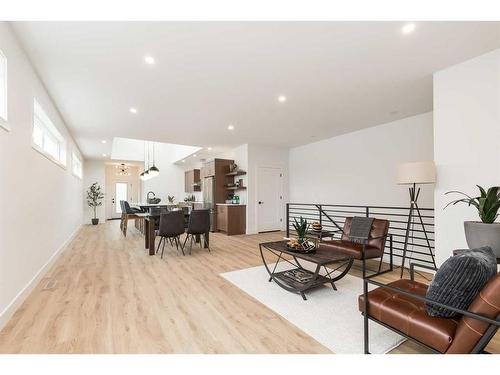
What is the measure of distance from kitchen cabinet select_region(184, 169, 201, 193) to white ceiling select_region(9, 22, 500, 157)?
16.9 ft

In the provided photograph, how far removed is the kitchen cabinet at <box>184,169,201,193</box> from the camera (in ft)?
32.9

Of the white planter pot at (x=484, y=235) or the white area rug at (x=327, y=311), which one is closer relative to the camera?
the white area rug at (x=327, y=311)

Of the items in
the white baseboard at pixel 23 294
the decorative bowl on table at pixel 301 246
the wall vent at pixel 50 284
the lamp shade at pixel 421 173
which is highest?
the lamp shade at pixel 421 173

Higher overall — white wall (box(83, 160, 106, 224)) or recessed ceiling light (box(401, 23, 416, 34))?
recessed ceiling light (box(401, 23, 416, 34))

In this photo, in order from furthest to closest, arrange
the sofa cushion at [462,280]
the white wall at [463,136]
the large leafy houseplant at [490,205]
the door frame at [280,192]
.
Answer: the door frame at [280,192], the white wall at [463,136], the large leafy houseplant at [490,205], the sofa cushion at [462,280]

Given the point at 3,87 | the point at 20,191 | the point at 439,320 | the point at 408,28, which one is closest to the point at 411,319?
the point at 439,320

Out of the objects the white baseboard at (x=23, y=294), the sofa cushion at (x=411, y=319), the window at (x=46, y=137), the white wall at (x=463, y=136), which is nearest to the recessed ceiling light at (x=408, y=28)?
the white wall at (x=463, y=136)

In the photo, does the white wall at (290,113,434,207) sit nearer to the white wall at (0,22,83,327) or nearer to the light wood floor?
the light wood floor

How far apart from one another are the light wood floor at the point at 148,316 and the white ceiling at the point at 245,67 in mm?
2721

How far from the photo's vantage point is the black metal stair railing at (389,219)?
4.27 meters

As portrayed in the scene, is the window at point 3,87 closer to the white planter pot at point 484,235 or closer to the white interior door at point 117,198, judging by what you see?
the white planter pot at point 484,235

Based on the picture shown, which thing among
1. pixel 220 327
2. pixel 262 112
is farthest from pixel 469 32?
pixel 220 327

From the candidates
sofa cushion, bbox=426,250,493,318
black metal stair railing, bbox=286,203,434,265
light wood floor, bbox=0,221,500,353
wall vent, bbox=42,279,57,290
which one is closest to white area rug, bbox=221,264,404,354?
light wood floor, bbox=0,221,500,353
